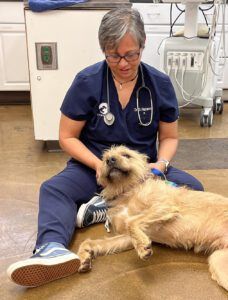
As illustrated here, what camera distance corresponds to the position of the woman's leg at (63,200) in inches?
59.6

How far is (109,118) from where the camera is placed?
1.77 meters

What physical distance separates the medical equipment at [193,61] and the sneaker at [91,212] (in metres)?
1.72

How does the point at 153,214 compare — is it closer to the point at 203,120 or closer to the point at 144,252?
the point at 144,252

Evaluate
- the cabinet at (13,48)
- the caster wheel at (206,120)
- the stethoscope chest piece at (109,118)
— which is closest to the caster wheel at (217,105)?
the caster wheel at (206,120)

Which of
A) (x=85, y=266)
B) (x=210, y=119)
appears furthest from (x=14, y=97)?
(x=85, y=266)

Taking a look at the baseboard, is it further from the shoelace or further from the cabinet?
the shoelace

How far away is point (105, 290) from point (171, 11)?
107 inches

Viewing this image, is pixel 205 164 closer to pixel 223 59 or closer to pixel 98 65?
pixel 98 65

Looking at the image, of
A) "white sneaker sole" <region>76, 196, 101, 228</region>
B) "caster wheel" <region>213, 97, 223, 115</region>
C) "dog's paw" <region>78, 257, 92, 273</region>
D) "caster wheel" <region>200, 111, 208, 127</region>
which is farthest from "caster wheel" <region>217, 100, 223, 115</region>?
"dog's paw" <region>78, 257, 92, 273</region>

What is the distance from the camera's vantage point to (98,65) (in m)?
1.82

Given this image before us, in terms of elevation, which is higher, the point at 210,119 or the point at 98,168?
the point at 98,168

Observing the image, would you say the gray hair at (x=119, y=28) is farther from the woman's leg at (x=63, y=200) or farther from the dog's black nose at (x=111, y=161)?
the woman's leg at (x=63, y=200)

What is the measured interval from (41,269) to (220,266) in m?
0.62

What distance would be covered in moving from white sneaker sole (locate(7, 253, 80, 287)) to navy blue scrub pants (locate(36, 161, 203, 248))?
4.5 inches
